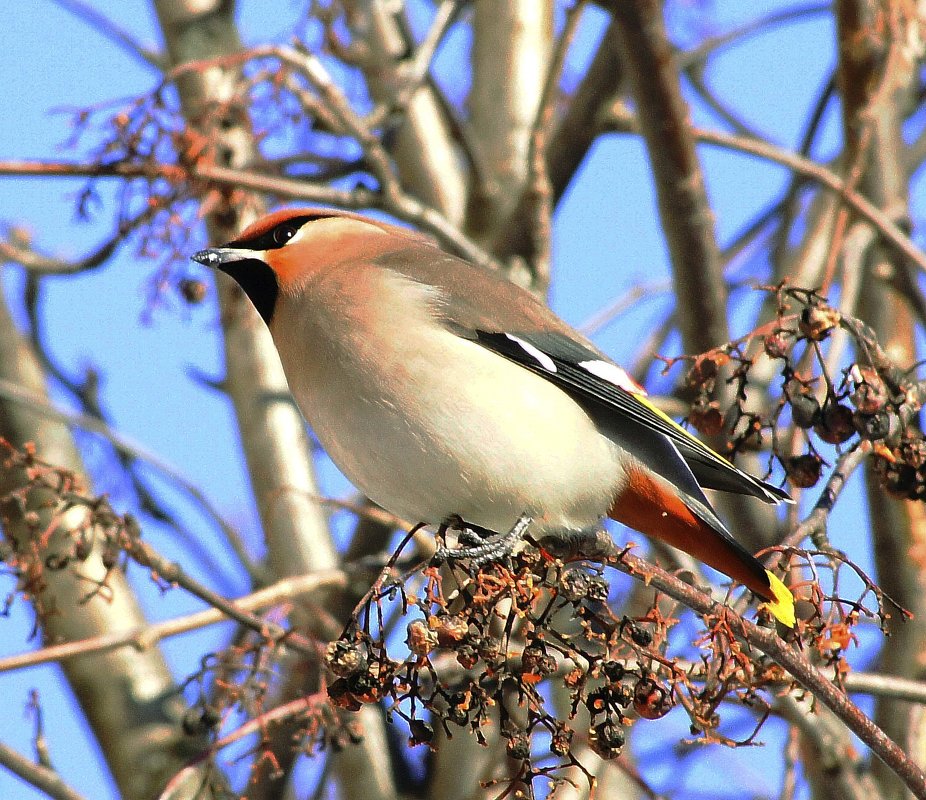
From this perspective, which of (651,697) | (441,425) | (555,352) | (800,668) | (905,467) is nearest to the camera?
(800,668)

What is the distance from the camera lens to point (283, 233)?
355 centimetres

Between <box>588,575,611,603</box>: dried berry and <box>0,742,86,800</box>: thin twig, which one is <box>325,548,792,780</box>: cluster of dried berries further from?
<box>0,742,86,800</box>: thin twig

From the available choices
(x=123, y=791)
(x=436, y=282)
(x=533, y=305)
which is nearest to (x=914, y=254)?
(x=533, y=305)

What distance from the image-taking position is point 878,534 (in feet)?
13.7

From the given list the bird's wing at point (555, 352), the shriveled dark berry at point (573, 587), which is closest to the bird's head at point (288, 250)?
the bird's wing at point (555, 352)

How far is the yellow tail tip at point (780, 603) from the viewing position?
253 centimetres

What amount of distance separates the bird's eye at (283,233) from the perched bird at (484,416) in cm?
27

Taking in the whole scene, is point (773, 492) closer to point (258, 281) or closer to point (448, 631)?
point (448, 631)

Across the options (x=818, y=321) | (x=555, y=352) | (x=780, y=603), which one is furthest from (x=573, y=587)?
(x=555, y=352)

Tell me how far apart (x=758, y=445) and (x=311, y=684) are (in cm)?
173

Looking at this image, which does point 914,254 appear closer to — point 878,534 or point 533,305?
point 878,534

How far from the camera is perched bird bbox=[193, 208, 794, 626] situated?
2883 mm

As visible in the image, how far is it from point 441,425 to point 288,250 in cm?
83

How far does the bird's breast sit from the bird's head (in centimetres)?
31
